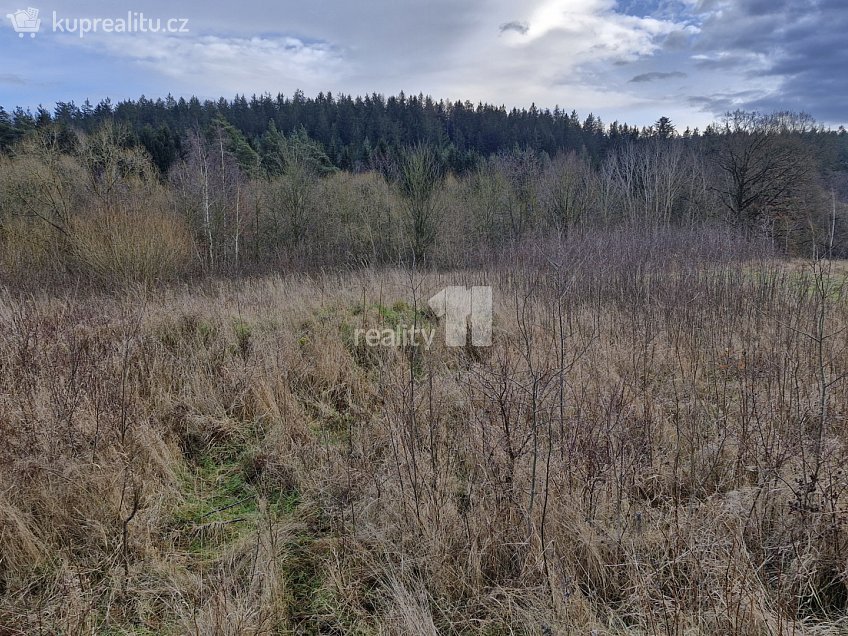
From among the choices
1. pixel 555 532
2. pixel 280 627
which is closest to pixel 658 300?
pixel 555 532

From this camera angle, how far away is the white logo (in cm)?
560

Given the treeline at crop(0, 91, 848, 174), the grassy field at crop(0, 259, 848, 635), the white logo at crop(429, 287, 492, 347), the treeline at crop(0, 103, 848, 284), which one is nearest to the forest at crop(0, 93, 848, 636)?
the grassy field at crop(0, 259, 848, 635)

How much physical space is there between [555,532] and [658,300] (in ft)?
15.1

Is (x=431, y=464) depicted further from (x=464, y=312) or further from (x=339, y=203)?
(x=339, y=203)

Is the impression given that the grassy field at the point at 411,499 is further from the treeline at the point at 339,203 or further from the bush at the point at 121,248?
the treeline at the point at 339,203

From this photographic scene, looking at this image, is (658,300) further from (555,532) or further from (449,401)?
(555,532)

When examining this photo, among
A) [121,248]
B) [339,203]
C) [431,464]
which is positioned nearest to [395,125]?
[339,203]

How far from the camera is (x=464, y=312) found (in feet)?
21.4

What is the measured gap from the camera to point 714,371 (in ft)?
12.9

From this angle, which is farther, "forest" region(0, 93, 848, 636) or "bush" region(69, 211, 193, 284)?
"bush" region(69, 211, 193, 284)

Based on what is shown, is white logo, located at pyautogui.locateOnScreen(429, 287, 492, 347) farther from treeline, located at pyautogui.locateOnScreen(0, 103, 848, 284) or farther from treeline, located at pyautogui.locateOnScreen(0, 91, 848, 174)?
treeline, located at pyautogui.locateOnScreen(0, 91, 848, 174)

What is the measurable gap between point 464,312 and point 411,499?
423 cm

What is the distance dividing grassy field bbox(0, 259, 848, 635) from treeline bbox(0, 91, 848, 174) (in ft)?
94.1

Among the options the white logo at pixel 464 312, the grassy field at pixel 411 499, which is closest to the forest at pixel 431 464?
the grassy field at pixel 411 499
